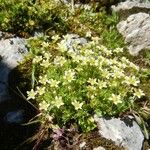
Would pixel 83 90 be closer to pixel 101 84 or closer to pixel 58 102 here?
pixel 101 84

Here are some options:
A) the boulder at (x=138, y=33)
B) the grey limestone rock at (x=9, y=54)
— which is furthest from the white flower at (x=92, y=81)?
the boulder at (x=138, y=33)

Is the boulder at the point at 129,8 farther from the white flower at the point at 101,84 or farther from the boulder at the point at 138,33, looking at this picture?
the white flower at the point at 101,84

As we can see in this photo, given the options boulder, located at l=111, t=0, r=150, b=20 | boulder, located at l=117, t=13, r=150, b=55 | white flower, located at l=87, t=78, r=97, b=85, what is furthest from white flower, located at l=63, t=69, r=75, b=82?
boulder, located at l=111, t=0, r=150, b=20

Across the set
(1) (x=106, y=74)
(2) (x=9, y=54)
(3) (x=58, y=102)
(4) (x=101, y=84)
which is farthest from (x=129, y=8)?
(3) (x=58, y=102)

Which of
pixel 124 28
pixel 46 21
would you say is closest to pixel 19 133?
pixel 46 21

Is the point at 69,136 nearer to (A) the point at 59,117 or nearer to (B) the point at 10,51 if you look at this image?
(A) the point at 59,117

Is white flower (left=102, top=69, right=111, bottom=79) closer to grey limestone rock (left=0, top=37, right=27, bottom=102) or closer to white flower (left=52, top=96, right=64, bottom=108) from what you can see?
white flower (left=52, top=96, right=64, bottom=108)
